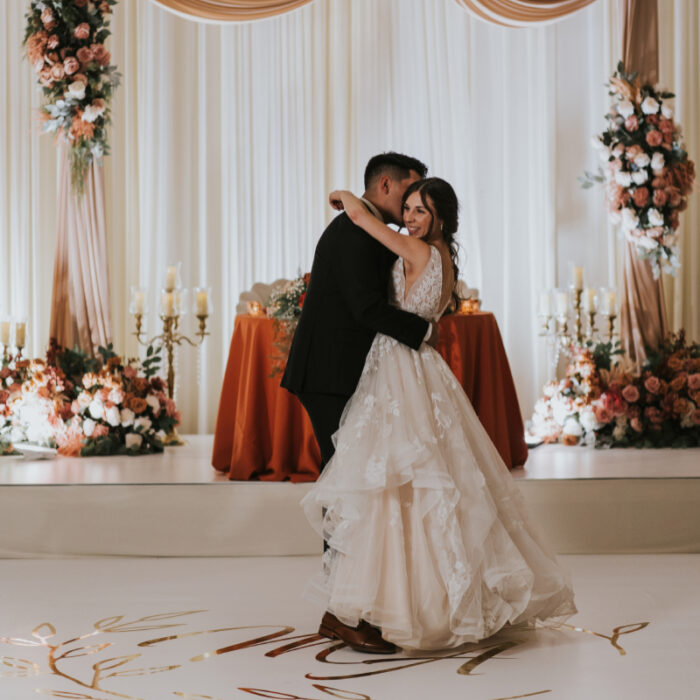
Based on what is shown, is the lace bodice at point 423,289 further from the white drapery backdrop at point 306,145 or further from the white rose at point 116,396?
the white drapery backdrop at point 306,145

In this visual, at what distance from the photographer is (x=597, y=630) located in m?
3.61

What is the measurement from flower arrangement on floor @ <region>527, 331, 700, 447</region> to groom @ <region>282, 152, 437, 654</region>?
9.71ft

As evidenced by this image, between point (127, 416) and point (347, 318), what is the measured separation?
2.95 m

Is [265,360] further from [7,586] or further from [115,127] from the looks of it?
Answer: [115,127]

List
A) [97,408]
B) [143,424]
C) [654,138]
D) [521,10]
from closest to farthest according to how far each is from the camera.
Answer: [97,408]
[143,424]
[654,138]
[521,10]

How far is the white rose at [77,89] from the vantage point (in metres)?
6.30

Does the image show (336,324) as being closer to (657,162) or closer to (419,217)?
(419,217)

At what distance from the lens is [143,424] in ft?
20.2

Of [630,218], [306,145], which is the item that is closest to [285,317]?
Answer: [630,218]

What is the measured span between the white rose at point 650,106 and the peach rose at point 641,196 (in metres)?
0.47

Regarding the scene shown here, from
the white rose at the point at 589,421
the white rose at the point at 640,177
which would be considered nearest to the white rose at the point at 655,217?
the white rose at the point at 640,177

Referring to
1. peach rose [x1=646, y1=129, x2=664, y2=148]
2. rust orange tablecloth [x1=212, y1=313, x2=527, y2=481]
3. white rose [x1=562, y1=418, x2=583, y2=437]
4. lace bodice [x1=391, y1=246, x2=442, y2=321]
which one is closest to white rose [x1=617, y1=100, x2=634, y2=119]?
peach rose [x1=646, y1=129, x2=664, y2=148]

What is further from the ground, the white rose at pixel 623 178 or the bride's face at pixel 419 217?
the white rose at pixel 623 178

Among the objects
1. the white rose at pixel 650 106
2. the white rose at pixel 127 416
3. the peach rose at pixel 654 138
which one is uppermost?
the white rose at pixel 650 106
